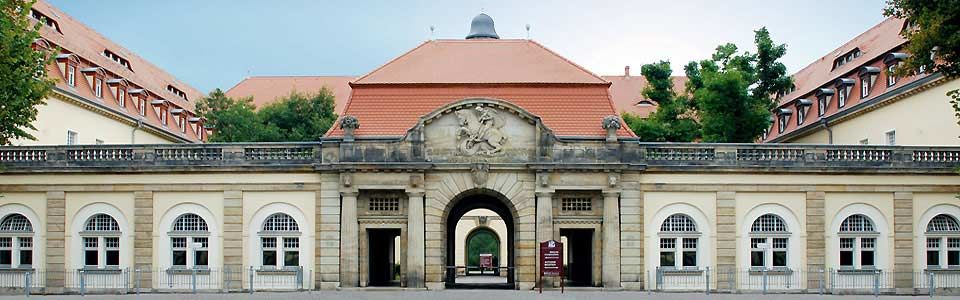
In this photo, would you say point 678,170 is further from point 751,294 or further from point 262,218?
point 262,218

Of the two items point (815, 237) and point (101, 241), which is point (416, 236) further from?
point (815, 237)

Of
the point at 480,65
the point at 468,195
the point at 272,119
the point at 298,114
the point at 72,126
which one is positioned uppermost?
the point at 480,65

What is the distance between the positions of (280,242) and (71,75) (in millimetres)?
18726

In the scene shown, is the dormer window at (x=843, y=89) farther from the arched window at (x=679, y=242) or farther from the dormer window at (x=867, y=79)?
the arched window at (x=679, y=242)

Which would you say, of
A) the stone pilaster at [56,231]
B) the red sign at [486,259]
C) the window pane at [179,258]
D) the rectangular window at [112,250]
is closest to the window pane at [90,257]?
the rectangular window at [112,250]

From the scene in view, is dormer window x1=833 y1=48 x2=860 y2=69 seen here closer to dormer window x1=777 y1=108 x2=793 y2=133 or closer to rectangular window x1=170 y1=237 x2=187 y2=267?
dormer window x1=777 y1=108 x2=793 y2=133

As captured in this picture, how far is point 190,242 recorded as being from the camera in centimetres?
3897

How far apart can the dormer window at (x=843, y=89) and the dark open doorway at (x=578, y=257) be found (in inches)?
734

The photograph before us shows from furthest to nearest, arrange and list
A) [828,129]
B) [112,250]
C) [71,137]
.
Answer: [828,129] → [71,137] → [112,250]

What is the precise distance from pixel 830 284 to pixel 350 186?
1629 cm

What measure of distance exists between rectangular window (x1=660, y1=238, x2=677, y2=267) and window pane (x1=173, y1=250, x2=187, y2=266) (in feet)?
52.9

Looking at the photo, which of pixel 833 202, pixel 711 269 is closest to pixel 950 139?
pixel 833 202

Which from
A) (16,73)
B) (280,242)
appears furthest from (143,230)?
(16,73)

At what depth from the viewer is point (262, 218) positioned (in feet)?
128
